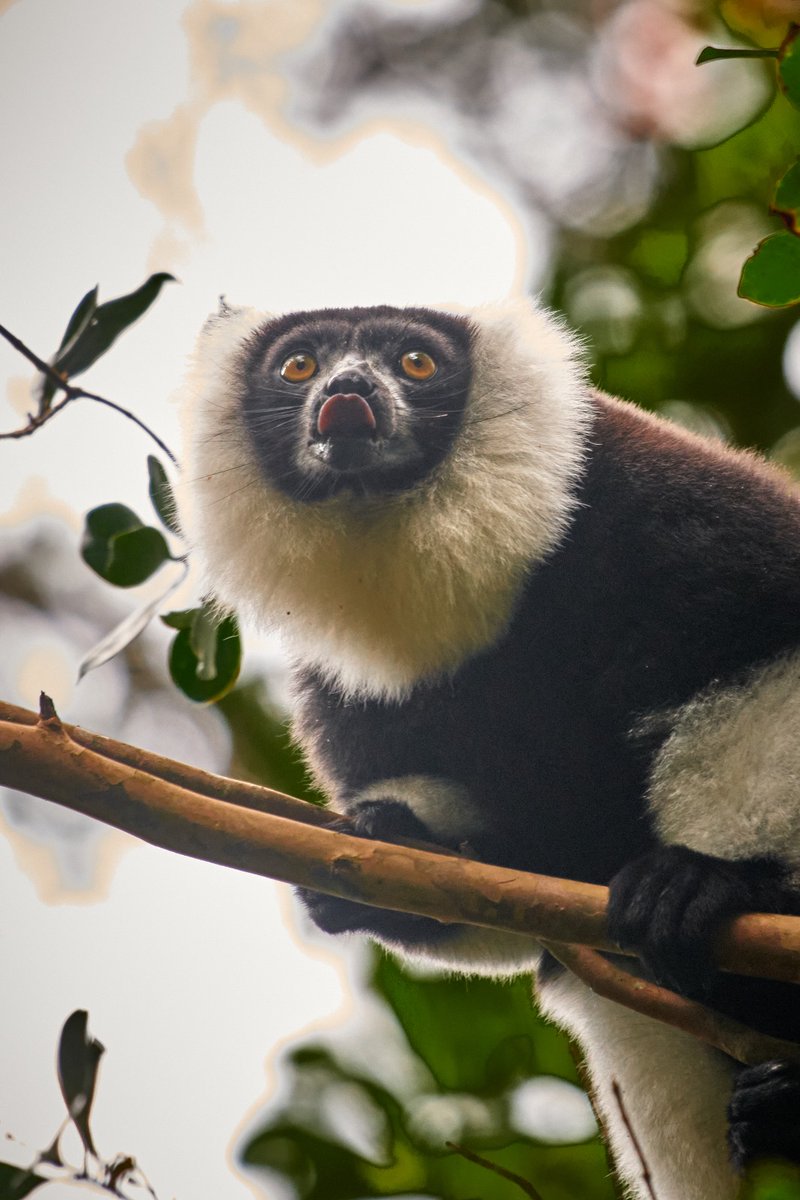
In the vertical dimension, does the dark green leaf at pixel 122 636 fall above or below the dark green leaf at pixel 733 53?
below

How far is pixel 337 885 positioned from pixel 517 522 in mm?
1353

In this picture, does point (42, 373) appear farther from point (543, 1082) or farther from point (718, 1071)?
point (543, 1082)

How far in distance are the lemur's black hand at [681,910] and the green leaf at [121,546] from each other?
4.01ft

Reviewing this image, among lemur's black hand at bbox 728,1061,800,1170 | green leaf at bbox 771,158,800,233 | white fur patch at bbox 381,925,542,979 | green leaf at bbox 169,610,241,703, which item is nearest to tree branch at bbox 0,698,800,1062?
green leaf at bbox 169,610,241,703

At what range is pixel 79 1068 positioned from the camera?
96.6 inches

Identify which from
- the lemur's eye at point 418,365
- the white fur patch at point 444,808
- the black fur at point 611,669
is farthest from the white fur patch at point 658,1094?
the lemur's eye at point 418,365

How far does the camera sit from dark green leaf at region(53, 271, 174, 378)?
2328 mm

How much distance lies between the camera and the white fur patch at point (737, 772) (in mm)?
2809

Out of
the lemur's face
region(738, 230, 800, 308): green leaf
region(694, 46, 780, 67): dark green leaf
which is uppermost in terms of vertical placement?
the lemur's face

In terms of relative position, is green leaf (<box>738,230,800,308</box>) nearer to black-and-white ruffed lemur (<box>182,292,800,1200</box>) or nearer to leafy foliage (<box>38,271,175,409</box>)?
leafy foliage (<box>38,271,175,409</box>)

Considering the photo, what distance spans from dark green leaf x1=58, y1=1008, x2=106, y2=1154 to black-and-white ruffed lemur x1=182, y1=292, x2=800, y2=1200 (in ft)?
3.39

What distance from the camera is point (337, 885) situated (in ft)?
8.21

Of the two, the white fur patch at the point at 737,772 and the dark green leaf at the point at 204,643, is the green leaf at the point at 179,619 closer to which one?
the dark green leaf at the point at 204,643

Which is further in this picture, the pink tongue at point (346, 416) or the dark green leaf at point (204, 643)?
the pink tongue at point (346, 416)
